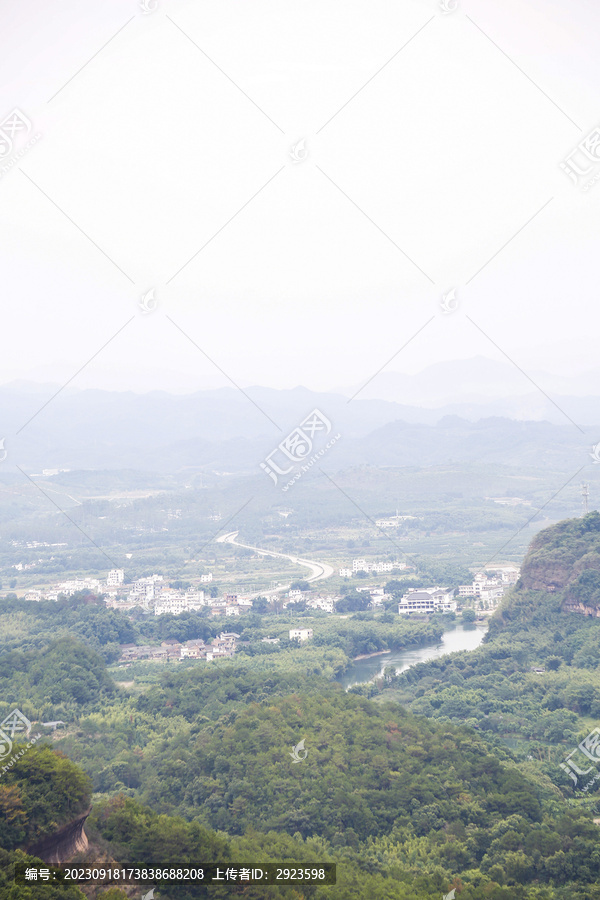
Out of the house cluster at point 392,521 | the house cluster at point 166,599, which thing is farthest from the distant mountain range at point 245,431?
the house cluster at point 166,599

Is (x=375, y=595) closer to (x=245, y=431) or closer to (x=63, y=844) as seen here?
(x=63, y=844)

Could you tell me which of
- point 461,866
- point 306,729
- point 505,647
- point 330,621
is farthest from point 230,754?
point 330,621

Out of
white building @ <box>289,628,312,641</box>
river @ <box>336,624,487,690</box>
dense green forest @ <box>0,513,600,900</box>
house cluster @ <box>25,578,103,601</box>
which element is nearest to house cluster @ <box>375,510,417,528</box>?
house cluster @ <box>25,578,103,601</box>

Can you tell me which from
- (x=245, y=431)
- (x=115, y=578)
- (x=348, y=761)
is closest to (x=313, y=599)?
(x=115, y=578)

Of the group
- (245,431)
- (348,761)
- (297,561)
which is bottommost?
(348,761)

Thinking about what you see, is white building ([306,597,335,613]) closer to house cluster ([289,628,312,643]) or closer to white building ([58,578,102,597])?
house cluster ([289,628,312,643])

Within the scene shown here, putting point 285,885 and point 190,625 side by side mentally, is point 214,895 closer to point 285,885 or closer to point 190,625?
point 285,885

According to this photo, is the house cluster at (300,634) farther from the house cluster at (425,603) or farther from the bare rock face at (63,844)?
the bare rock face at (63,844)

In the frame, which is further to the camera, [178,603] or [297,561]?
[297,561]

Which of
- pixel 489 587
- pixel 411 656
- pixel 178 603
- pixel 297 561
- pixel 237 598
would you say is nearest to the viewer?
pixel 411 656
